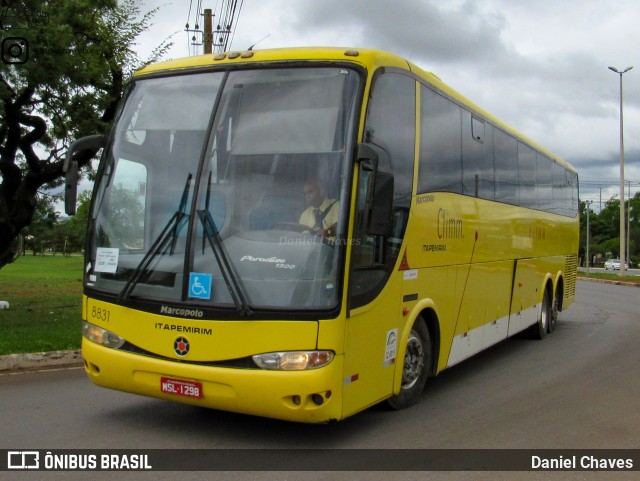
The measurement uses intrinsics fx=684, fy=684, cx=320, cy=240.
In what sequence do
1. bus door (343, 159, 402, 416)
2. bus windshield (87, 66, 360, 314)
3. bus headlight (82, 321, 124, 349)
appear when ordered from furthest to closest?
1. bus headlight (82, 321, 124, 349)
2. bus door (343, 159, 402, 416)
3. bus windshield (87, 66, 360, 314)

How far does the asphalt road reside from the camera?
223 inches

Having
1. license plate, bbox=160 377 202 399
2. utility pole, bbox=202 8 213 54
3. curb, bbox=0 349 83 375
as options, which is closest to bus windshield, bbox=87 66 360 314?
license plate, bbox=160 377 202 399

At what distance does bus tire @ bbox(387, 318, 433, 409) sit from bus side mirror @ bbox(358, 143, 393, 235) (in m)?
1.67

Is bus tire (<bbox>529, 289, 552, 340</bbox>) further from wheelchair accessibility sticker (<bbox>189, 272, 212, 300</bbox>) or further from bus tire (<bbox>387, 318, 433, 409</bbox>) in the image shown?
wheelchair accessibility sticker (<bbox>189, 272, 212, 300</bbox>)

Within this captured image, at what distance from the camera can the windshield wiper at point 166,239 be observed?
5555 mm

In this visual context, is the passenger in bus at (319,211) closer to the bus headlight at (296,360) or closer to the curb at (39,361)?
the bus headlight at (296,360)

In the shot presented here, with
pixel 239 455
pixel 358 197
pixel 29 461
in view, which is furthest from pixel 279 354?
pixel 29 461

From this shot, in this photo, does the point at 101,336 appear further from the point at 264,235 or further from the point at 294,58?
the point at 294,58

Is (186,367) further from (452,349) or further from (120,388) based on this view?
(452,349)

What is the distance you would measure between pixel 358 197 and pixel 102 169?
2.45 metres

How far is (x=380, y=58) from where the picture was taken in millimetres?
5988

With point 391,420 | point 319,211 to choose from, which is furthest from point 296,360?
point 391,420

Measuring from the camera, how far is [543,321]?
12.8 metres

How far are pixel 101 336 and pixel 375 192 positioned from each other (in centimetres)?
266
